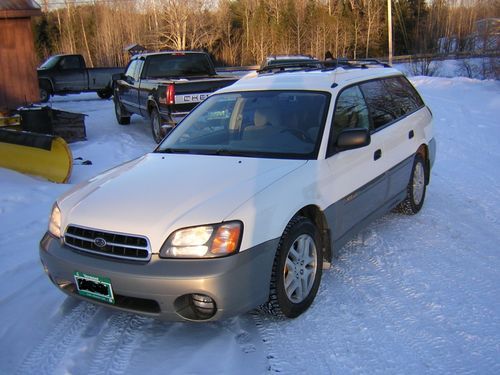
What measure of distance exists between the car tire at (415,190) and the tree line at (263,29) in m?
46.1

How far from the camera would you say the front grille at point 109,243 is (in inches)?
121

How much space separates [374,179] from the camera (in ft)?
15.1

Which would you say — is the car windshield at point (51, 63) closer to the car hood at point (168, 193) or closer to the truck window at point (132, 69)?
the truck window at point (132, 69)

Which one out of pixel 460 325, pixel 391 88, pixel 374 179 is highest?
pixel 391 88

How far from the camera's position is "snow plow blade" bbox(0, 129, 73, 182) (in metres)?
7.65

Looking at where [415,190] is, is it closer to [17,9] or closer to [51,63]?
[17,9]

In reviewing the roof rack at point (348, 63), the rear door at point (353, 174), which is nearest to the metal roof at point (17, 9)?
the roof rack at point (348, 63)

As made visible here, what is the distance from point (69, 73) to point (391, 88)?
61.9 ft

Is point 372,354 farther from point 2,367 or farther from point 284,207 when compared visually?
point 2,367

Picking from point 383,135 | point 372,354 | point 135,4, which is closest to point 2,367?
point 372,354

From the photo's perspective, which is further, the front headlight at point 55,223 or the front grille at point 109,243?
the front headlight at point 55,223

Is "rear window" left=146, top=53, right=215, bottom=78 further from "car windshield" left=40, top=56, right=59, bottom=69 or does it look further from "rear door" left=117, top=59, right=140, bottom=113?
"car windshield" left=40, top=56, right=59, bottom=69

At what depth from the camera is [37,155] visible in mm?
7895

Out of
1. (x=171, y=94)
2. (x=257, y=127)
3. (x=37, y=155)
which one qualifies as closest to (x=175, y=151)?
(x=257, y=127)
